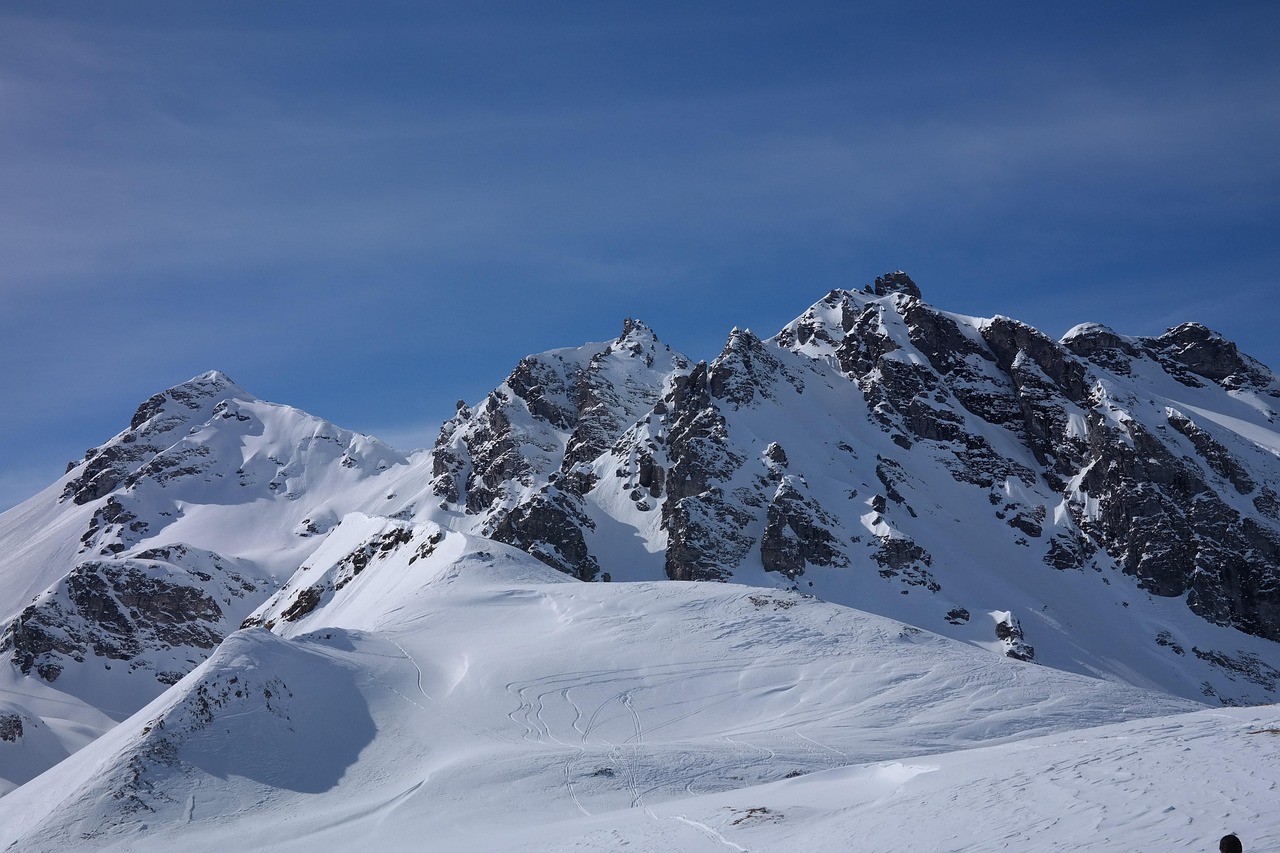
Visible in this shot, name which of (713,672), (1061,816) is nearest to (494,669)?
(713,672)

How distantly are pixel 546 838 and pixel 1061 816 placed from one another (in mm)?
15307

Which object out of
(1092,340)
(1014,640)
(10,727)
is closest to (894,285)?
(1092,340)

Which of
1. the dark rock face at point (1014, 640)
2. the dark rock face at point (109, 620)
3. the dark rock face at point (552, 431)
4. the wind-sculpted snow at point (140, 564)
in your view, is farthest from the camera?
the dark rock face at point (552, 431)

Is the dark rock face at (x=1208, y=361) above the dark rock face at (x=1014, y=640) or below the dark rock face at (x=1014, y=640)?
above

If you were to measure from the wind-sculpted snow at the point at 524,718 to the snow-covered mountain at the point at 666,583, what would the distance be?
236 mm

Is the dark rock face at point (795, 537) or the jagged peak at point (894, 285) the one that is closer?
the dark rock face at point (795, 537)

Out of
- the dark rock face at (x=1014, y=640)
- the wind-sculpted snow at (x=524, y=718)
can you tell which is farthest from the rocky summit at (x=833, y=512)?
the wind-sculpted snow at (x=524, y=718)

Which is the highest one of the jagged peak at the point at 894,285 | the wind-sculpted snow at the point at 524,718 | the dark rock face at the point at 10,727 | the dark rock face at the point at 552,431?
the jagged peak at the point at 894,285

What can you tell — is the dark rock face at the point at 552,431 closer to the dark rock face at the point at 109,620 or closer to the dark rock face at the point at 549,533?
the dark rock face at the point at 549,533

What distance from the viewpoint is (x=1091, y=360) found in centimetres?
16088

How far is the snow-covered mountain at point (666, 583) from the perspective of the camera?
136 feet

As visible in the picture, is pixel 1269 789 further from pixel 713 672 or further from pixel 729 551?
pixel 729 551

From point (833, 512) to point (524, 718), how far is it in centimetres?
7996

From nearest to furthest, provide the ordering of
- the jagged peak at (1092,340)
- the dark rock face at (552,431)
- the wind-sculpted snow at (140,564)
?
the wind-sculpted snow at (140,564) → the dark rock face at (552,431) → the jagged peak at (1092,340)
